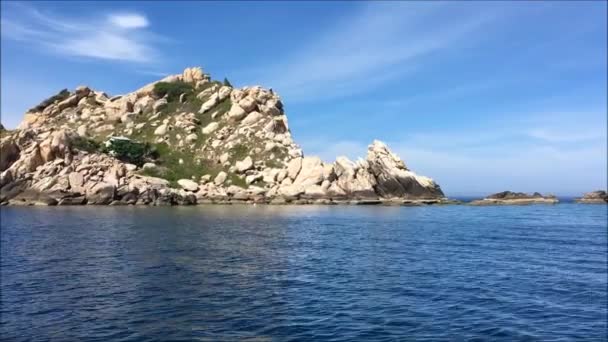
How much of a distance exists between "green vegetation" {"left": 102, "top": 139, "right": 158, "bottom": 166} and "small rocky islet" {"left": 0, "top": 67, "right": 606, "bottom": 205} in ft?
1.12

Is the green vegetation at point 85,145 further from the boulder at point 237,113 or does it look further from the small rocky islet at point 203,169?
the boulder at point 237,113

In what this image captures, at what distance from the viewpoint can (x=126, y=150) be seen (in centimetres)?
16362

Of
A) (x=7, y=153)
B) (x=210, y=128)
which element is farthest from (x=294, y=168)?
(x=7, y=153)

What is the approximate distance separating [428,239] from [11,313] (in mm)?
49443

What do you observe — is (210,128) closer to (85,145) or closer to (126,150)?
(126,150)

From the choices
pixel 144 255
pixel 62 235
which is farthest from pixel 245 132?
pixel 144 255

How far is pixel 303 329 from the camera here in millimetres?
24688

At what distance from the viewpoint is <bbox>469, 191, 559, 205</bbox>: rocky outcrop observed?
177750 mm

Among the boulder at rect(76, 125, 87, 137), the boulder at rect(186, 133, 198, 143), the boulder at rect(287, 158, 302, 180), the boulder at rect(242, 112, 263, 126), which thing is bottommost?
the boulder at rect(287, 158, 302, 180)

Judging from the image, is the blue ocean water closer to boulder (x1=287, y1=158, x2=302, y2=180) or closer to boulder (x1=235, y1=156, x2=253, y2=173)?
boulder (x1=287, y1=158, x2=302, y2=180)

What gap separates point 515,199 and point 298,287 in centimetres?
16767

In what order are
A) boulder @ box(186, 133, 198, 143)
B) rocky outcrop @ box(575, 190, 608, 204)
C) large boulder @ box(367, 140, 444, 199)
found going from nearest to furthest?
large boulder @ box(367, 140, 444, 199) < rocky outcrop @ box(575, 190, 608, 204) < boulder @ box(186, 133, 198, 143)

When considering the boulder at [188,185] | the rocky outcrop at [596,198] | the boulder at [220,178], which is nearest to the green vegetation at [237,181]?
the boulder at [220,178]

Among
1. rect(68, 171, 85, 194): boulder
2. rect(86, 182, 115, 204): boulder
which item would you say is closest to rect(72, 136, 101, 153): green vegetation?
rect(68, 171, 85, 194): boulder
